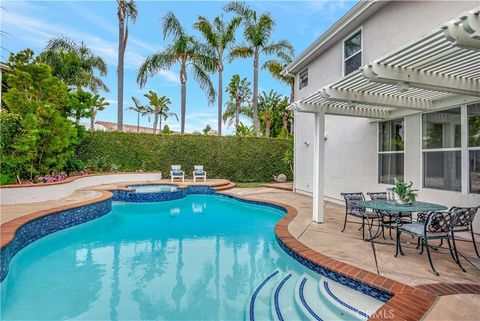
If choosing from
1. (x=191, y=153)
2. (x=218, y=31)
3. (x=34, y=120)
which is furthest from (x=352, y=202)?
(x=218, y=31)

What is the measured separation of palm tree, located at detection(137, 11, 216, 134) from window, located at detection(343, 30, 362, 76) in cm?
1510

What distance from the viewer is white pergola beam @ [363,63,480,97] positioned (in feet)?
15.1

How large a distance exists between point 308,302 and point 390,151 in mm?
6122

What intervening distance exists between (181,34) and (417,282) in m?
23.4

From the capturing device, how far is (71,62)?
23.0 m

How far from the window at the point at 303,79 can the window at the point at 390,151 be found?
5529 mm

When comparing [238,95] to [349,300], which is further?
[238,95]

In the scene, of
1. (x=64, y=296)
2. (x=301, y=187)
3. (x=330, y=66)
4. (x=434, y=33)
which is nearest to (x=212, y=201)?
(x=301, y=187)

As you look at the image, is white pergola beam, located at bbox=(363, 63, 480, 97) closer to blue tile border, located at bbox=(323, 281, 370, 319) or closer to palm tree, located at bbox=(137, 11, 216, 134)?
blue tile border, located at bbox=(323, 281, 370, 319)

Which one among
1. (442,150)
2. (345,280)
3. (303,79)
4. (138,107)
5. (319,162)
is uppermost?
(138,107)

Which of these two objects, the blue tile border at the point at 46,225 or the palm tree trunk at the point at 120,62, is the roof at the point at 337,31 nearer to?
the blue tile border at the point at 46,225

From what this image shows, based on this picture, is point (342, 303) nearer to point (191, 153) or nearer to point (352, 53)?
point (352, 53)

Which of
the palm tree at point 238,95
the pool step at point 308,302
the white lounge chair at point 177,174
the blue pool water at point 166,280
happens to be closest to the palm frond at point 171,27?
the palm tree at point 238,95

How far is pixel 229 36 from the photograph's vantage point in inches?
870
